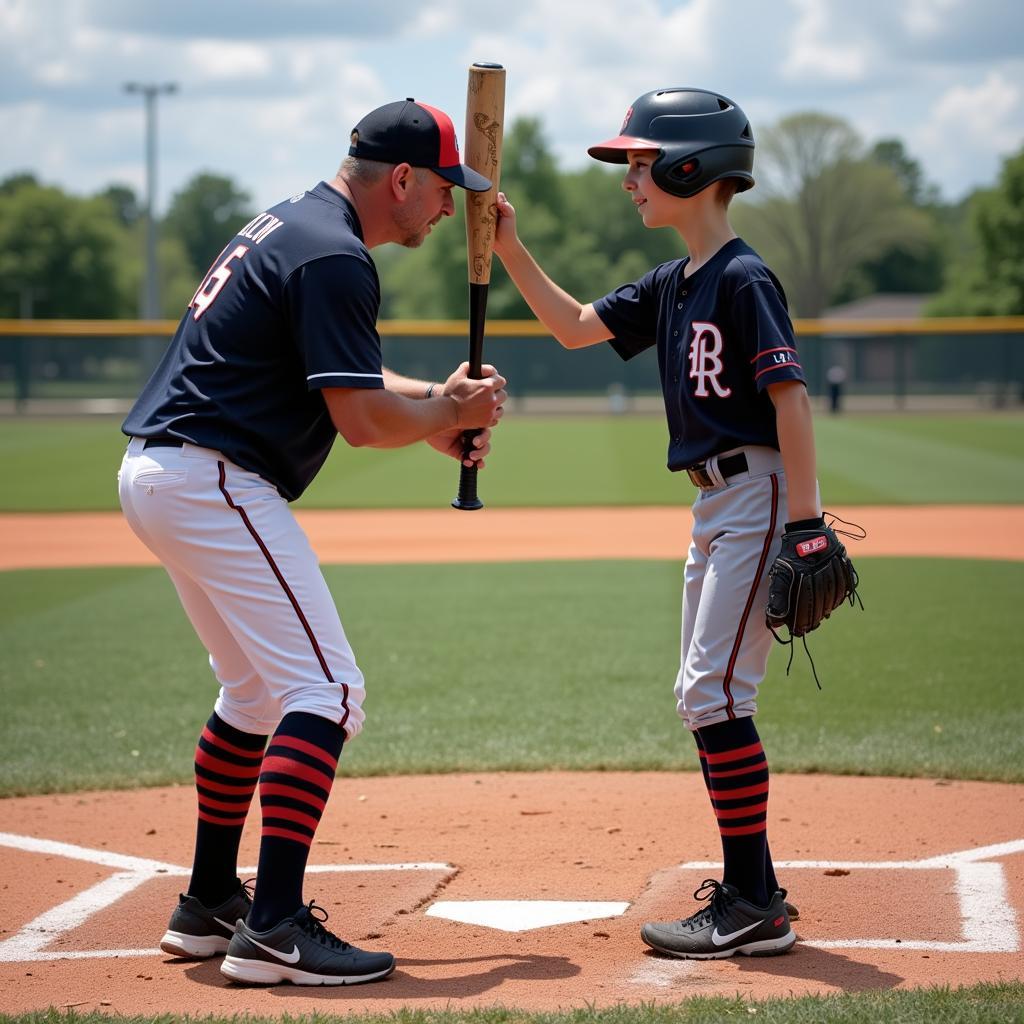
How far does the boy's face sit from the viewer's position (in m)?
3.57

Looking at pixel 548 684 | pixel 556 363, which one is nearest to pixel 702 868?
pixel 548 684

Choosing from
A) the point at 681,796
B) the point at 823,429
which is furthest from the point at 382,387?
the point at 823,429

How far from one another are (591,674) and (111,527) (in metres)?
9.47

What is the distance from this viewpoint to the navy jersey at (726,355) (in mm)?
3350

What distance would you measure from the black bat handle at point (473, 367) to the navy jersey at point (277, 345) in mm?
488

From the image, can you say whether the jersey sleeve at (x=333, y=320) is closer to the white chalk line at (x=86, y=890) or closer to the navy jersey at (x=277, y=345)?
the navy jersey at (x=277, y=345)

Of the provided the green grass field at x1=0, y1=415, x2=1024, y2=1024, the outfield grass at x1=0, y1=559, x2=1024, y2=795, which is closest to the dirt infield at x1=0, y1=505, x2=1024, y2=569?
the green grass field at x1=0, y1=415, x2=1024, y2=1024

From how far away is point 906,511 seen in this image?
627 inches

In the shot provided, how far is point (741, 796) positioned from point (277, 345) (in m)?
1.58

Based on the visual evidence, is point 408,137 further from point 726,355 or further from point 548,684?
point 548,684

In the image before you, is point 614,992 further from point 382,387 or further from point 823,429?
point 823,429

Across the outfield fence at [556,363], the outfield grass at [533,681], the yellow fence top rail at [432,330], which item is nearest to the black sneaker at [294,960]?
the outfield grass at [533,681]

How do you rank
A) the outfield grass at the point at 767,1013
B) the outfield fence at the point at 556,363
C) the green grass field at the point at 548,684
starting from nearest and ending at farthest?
the outfield grass at the point at 767,1013
the green grass field at the point at 548,684
the outfield fence at the point at 556,363

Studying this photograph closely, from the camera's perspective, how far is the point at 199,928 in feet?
11.6
